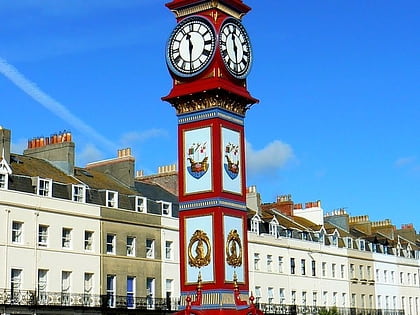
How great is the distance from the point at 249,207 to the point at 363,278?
45.5ft

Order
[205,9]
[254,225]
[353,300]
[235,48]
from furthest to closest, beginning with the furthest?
[353,300]
[254,225]
[235,48]
[205,9]

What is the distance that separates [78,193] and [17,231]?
4227 millimetres

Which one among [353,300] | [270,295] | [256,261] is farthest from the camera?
[353,300]

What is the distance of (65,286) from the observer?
4206 centimetres

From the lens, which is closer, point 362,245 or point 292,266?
point 292,266

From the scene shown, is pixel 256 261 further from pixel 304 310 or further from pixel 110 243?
pixel 110 243

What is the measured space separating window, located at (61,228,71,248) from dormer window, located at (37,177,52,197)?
1974mm

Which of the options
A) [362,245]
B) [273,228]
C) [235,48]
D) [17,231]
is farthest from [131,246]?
[362,245]

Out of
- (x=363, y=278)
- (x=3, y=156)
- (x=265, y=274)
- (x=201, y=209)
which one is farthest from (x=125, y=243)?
(x=363, y=278)

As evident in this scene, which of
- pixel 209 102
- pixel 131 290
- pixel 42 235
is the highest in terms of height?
pixel 209 102

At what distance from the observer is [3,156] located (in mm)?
41156

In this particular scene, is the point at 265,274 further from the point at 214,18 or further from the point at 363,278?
the point at 214,18

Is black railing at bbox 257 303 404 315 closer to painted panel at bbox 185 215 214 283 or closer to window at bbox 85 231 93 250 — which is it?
window at bbox 85 231 93 250

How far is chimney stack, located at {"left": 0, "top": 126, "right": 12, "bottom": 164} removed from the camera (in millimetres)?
41444
